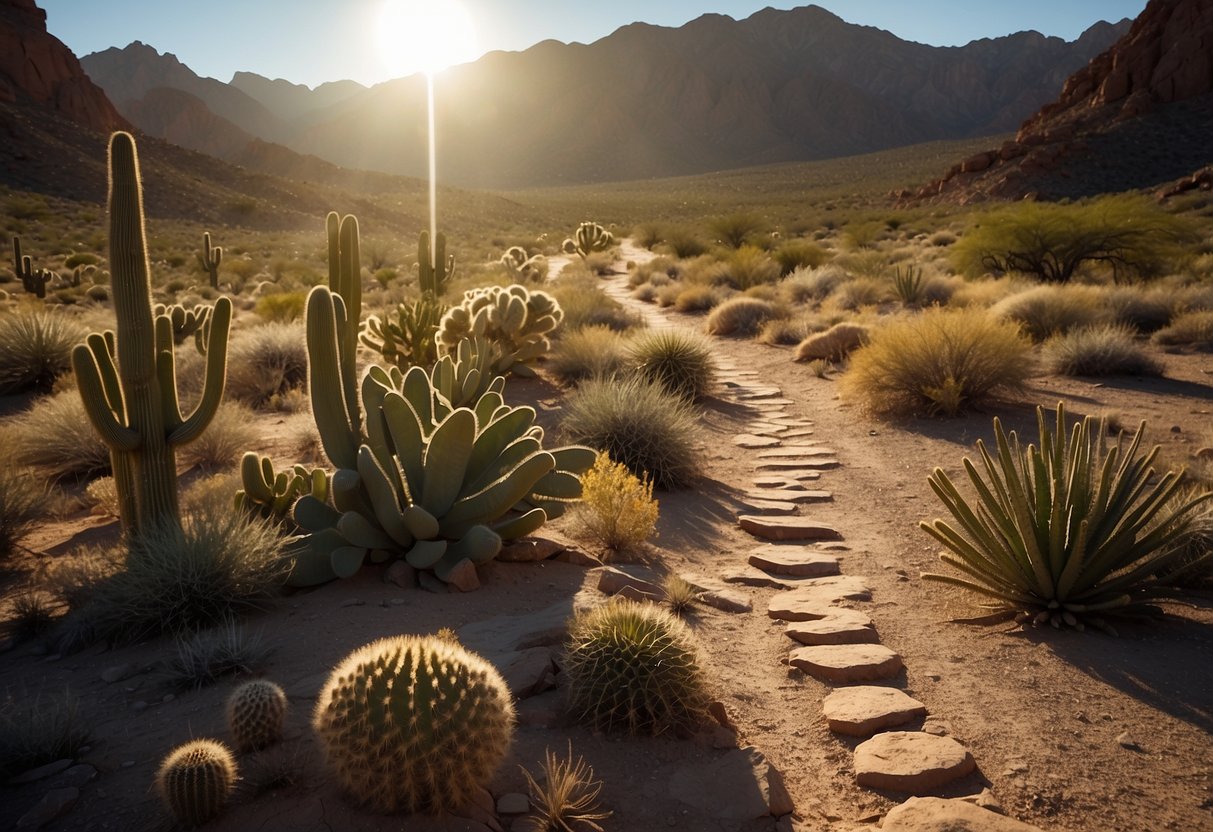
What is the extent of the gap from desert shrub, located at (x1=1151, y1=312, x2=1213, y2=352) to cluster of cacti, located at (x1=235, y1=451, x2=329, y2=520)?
39.1ft

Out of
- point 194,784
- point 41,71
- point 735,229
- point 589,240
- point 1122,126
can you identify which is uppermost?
point 41,71

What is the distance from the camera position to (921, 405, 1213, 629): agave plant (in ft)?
A: 14.8

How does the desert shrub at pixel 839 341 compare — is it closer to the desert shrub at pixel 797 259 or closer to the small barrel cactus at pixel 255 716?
the small barrel cactus at pixel 255 716

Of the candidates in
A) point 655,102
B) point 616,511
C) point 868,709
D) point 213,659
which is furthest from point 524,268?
point 655,102

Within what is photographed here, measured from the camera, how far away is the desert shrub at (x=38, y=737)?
3.29m

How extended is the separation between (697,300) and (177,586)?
1512 centimetres

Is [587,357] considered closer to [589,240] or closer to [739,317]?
[739,317]

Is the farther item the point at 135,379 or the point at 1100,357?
the point at 1100,357

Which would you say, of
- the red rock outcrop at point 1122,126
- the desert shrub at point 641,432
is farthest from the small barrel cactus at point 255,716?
the red rock outcrop at point 1122,126

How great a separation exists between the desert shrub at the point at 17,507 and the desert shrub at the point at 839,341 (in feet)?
32.9

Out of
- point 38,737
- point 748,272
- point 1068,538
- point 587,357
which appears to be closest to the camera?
point 38,737

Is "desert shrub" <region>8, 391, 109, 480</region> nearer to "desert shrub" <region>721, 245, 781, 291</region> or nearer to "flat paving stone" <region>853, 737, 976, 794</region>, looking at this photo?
"flat paving stone" <region>853, 737, 976, 794</region>

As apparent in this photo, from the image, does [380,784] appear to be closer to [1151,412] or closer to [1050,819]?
[1050,819]

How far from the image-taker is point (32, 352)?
11094 mm
